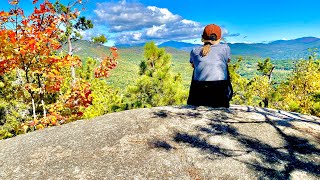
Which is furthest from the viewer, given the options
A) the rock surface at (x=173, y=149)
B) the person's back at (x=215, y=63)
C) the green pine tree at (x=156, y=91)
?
the green pine tree at (x=156, y=91)

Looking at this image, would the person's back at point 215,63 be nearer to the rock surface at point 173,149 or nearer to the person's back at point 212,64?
the person's back at point 212,64

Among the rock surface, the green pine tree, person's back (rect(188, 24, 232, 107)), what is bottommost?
the green pine tree

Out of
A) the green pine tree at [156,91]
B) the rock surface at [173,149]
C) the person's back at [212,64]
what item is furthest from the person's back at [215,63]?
the green pine tree at [156,91]

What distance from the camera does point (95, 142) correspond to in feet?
17.9

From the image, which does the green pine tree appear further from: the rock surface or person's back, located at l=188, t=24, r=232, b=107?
the rock surface

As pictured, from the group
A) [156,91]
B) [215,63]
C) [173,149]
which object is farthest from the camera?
[156,91]

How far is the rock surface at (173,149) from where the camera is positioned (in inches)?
170

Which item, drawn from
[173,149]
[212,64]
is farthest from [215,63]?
[173,149]

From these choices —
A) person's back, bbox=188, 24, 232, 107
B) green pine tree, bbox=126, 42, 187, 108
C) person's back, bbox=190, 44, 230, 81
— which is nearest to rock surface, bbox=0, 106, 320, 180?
person's back, bbox=188, 24, 232, 107

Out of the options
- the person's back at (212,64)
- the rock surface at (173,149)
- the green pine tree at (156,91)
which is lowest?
the green pine tree at (156,91)

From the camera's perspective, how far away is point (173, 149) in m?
5.01

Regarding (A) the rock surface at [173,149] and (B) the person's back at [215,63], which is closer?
(A) the rock surface at [173,149]

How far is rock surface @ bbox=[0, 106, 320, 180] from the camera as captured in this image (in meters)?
4.33

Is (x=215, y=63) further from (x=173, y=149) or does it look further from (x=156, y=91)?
(x=156, y=91)
